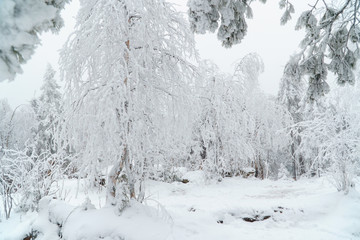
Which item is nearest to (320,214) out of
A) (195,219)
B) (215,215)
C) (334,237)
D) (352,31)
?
(334,237)

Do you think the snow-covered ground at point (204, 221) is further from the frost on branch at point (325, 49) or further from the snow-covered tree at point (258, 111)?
the snow-covered tree at point (258, 111)

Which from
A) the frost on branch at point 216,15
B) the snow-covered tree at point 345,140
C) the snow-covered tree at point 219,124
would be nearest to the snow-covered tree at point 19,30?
the frost on branch at point 216,15

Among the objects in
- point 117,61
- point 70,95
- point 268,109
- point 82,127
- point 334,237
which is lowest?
point 334,237

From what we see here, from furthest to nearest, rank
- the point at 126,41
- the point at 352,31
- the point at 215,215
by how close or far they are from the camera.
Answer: the point at 215,215 < the point at 126,41 < the point at 352,31

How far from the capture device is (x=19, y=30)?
0.69 metres

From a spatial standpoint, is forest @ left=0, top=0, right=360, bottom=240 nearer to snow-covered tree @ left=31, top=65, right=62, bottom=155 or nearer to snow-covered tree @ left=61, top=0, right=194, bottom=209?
snow-covered tree @ left=61, top=0, right=194, bottom=209

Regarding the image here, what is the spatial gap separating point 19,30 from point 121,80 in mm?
3283

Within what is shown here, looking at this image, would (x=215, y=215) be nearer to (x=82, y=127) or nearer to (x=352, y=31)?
(x=82, y=127)

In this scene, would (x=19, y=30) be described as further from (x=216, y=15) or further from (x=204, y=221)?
(x=204, y=221)

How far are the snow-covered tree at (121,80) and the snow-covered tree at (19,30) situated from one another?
3023mm

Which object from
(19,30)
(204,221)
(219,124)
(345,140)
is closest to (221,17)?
(19,30)

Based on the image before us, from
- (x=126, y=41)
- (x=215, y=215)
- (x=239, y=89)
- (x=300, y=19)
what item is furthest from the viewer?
(x=239, y=89)

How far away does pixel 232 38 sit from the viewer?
149 inches

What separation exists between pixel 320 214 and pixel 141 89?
6181 millimetres
